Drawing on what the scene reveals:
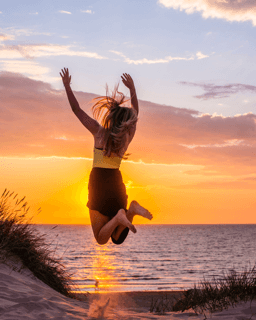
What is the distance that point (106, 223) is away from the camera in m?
Result: 5.18

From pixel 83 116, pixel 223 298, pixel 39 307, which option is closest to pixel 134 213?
pixel 83 116

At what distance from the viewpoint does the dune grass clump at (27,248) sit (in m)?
7.67

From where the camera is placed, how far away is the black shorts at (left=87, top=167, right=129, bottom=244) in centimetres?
522

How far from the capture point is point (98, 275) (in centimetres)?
2338

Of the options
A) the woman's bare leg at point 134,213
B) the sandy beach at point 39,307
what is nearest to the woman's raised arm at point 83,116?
the woman's bare leg at point 134,213

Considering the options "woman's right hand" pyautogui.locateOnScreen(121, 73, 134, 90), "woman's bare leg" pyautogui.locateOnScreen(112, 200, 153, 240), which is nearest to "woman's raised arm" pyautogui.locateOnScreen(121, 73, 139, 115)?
"woman's right hand" pyautogui.locateOnScreen(121, 73, 134, 90)

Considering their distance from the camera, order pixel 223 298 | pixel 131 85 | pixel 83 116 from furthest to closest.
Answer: pixel 223 298 < pixel 131 85 < pixel 83 116

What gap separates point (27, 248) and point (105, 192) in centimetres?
382

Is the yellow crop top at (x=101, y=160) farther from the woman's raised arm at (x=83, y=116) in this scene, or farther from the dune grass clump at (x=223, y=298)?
the dune grass clump at (x=223, y=298)

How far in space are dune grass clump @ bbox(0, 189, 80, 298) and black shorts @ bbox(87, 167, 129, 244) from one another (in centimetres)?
325

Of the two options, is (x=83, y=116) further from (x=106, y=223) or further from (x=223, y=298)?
(x=223, y=298)

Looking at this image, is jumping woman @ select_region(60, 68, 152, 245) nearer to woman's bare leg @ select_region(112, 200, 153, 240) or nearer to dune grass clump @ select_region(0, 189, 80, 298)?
woman's bare leg @ select_region(112, 200, 153, 240)

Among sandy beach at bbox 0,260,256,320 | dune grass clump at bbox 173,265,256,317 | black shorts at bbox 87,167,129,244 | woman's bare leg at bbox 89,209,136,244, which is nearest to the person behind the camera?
woman's bare leg at bbox 89,209,136,244

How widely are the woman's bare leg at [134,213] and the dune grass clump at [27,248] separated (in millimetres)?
3215
